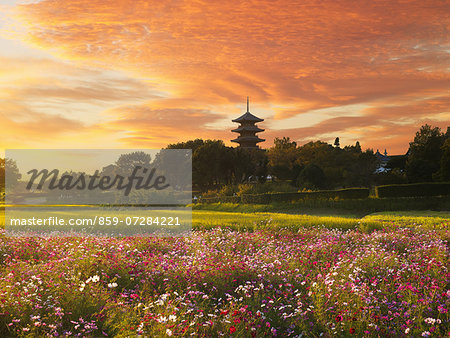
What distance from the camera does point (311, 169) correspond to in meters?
35.8

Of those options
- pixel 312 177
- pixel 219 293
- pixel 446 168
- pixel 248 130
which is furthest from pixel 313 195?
pixel 248 130

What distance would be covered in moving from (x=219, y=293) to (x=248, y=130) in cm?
7079

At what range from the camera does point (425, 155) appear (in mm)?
46812

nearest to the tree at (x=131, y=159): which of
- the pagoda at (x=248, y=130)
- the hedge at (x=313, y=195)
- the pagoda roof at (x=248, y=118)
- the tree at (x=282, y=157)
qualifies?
the pagoda at (x=248, y=130)

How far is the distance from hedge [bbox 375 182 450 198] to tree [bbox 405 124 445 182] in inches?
659

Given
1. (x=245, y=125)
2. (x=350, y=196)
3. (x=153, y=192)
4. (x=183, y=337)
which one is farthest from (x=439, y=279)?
(x=245, y=125)

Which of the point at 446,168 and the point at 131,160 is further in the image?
the point at 131,160

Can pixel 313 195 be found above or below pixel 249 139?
below

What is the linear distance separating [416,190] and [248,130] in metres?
52.6

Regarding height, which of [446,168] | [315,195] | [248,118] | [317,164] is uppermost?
[248,118]

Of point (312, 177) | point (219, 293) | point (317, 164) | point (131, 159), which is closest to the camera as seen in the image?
point (219, 293)

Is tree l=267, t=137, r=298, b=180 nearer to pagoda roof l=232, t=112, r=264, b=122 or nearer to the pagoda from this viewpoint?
the pagoda

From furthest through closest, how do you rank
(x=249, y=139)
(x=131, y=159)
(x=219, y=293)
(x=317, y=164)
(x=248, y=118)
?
(x=248, y=118) → (x=249, y=139) → (x=131, y=159) → (x=317, y=164) → (x=219, y=293)

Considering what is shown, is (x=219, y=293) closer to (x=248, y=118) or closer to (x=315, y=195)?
(x=315, y=195)
